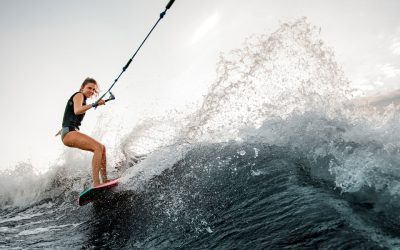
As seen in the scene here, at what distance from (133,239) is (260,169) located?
2452 millimetres

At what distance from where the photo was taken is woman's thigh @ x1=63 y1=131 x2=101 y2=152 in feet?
21.6

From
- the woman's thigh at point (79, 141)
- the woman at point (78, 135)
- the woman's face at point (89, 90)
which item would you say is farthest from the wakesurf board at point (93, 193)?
the woman's face at point (89, 90)

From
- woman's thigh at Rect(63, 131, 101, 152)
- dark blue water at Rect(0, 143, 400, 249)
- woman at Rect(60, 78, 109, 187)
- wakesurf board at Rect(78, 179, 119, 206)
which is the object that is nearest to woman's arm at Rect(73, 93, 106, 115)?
woman at Rect(60, 78, 109, 187)

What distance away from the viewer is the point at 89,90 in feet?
22.5

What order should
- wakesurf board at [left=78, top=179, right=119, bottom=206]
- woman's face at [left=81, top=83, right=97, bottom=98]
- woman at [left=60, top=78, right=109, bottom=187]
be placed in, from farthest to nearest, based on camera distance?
woman's face at [left=81, top=83, right=97, bottom=98], woman at [left=60, top=78, right=109, bottom=187], wakesurf board at [left=78, top=179, right=119, bottom=206]

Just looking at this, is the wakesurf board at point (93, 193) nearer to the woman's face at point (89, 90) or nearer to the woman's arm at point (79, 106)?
the woman's arm at point (79, 106)

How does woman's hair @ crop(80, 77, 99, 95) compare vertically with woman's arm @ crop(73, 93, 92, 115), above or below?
above

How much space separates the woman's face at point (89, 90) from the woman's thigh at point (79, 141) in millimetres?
868

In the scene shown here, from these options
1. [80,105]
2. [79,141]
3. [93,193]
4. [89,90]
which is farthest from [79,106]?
[93,193]

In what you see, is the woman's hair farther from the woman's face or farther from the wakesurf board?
the wakesurf board

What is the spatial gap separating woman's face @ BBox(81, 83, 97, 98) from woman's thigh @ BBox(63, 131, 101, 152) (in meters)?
0.87

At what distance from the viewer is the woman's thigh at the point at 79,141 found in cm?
657

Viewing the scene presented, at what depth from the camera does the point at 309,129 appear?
6.50 metres

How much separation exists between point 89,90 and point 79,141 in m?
1.13
